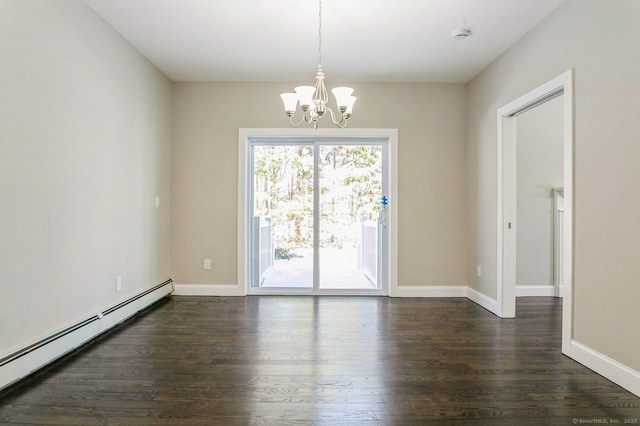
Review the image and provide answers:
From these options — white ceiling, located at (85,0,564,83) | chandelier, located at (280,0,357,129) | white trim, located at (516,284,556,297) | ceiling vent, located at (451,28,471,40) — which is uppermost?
white ceiling, located at (85,0,564,83)

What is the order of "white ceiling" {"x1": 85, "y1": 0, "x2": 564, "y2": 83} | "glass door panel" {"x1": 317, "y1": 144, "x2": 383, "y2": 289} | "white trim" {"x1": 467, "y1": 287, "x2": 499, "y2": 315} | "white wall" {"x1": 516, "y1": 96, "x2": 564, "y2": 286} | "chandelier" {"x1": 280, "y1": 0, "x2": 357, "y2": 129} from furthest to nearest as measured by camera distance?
"glass door panel" {"x1": 317, "y1": 144, "x2": 383, "y2": 289} → "white wall" {"x1": 516, "y1": 96, "x2": 564, "y2": 286} → "white trim" {"x1": 467, "y1": 287, "x2": 499, "y2": 315} → "white ceiling" {"x1": 85, "y1": 0, "x2": 564, "y2": 83} → "chandelier" {"x1": 280, "y1": 0, "x2": 357, "y2": 129}

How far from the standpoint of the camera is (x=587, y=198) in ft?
7.98

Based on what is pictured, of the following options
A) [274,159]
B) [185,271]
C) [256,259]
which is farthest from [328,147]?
[185,271]

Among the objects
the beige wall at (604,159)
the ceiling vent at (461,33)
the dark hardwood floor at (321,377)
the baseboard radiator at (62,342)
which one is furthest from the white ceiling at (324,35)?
the dark hardwood floor at (321,377)

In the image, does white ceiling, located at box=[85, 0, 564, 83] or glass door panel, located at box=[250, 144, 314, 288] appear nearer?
white ceiling, located at box=[85, 0, 564, 83]

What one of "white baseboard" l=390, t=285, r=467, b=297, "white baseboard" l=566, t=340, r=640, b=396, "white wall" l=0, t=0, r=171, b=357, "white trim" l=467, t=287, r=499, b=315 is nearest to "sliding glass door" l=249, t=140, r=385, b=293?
"white baseboard" l=390, t=285, r=467, b=297

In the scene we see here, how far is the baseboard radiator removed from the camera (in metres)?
2.09

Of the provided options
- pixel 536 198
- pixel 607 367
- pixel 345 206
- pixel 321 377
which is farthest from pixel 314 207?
pixel 607 367

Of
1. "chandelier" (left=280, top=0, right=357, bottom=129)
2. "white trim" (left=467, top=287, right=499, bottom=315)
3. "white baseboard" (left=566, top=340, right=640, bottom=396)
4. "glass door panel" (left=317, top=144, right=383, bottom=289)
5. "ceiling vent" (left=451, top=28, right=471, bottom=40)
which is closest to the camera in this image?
"white baseboard" (left=566, top=340, right=640, bottom=396)

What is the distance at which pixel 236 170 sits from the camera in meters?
4.44

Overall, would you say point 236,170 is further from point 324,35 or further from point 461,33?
point 461,33

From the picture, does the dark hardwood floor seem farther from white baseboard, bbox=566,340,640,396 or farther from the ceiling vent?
the ceiling vent

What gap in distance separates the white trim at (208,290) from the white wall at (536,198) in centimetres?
359

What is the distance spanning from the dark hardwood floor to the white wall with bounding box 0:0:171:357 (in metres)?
0.47
